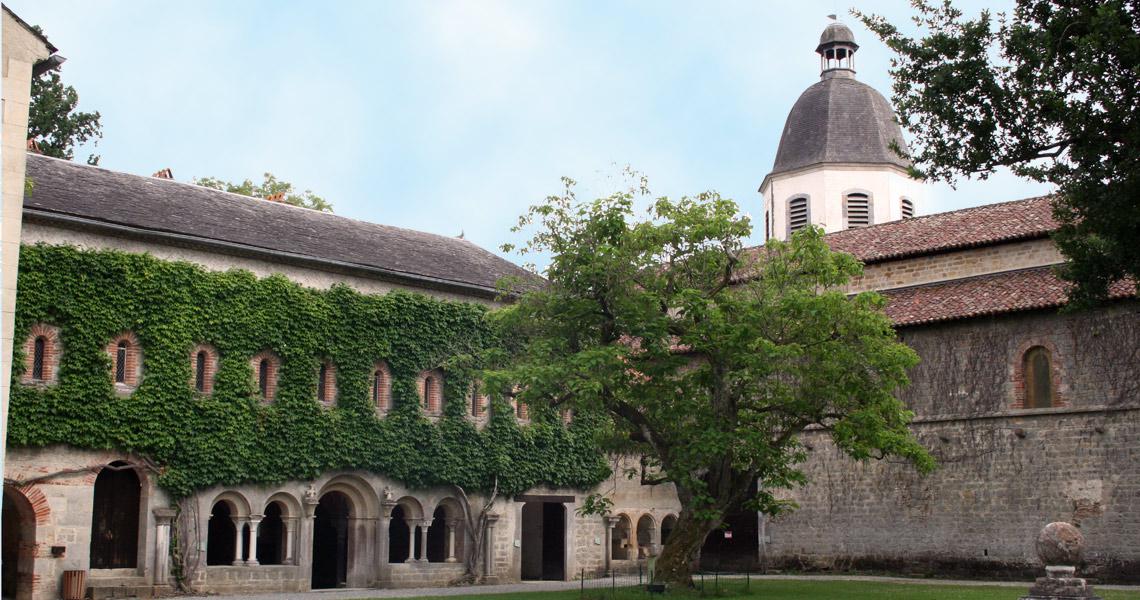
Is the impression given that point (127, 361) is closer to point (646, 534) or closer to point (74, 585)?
point (74, 585)

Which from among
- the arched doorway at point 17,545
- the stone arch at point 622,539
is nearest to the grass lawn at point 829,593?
the stone arch at point 622,539

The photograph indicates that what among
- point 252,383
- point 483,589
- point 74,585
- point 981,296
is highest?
point 981,296

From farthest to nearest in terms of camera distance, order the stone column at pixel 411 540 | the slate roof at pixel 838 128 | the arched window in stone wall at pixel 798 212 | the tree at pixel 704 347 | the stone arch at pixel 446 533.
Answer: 1. the arched window in stone wall at pixel 798 212
2. the slate roof at pixel 838 128
3. the stone arch at pixel 446 533
4. the stone column at pixel 411 540
5. the tree at pixel 704 347

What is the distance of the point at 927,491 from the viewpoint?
33188mm

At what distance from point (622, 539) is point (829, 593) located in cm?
1196

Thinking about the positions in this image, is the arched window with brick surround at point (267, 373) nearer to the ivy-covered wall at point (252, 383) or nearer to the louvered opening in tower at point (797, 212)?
the ivy-covered wall at point (252, 383)

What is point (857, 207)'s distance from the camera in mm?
49406

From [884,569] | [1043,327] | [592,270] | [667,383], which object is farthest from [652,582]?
[1043,327]

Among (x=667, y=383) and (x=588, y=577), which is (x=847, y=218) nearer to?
(x=588, y=577)

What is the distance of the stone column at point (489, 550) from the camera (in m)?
34.4

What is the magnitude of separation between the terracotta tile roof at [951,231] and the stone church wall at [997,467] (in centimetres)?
319

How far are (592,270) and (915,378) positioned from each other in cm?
1221

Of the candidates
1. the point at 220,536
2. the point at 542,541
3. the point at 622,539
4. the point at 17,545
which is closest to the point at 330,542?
the point at 220,536

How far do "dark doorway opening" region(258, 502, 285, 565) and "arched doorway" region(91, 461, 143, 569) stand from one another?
3.91m
